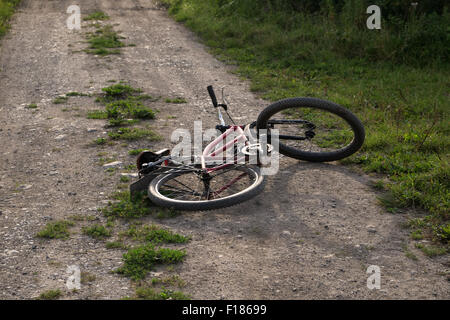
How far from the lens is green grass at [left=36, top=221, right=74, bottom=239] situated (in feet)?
18.1

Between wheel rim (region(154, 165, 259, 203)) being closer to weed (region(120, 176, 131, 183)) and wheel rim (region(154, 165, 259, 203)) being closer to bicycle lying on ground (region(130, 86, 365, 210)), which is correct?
bicycle lying on ground (region(130, 86, 365, 210))

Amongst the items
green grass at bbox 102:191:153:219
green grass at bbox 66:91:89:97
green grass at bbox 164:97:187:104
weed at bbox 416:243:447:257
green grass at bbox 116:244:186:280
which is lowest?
weed at bbox 416:243:447:257

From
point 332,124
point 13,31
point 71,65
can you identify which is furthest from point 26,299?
point 13,31

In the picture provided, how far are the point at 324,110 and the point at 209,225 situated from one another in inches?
90.5

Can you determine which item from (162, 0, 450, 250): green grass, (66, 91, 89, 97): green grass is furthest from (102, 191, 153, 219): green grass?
(66, 91, 89, 97): green grass

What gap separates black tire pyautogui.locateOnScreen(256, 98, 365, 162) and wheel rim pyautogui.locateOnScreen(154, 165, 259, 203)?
0.86 m

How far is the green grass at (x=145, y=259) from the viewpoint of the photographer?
491 centimetres

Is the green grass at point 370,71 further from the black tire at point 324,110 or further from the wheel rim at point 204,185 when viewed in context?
the wheel rim at point 204,185

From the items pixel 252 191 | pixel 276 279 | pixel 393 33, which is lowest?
pixel 276 279

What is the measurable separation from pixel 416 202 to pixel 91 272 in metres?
3.57

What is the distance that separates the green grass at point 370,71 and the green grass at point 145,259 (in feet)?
8.34

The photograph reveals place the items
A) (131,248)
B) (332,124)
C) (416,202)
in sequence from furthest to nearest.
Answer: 1. (332,124)
2. (416,202)
3. (131,248)

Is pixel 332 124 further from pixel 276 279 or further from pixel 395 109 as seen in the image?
pixel 276 279

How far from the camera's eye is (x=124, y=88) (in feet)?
34.0
